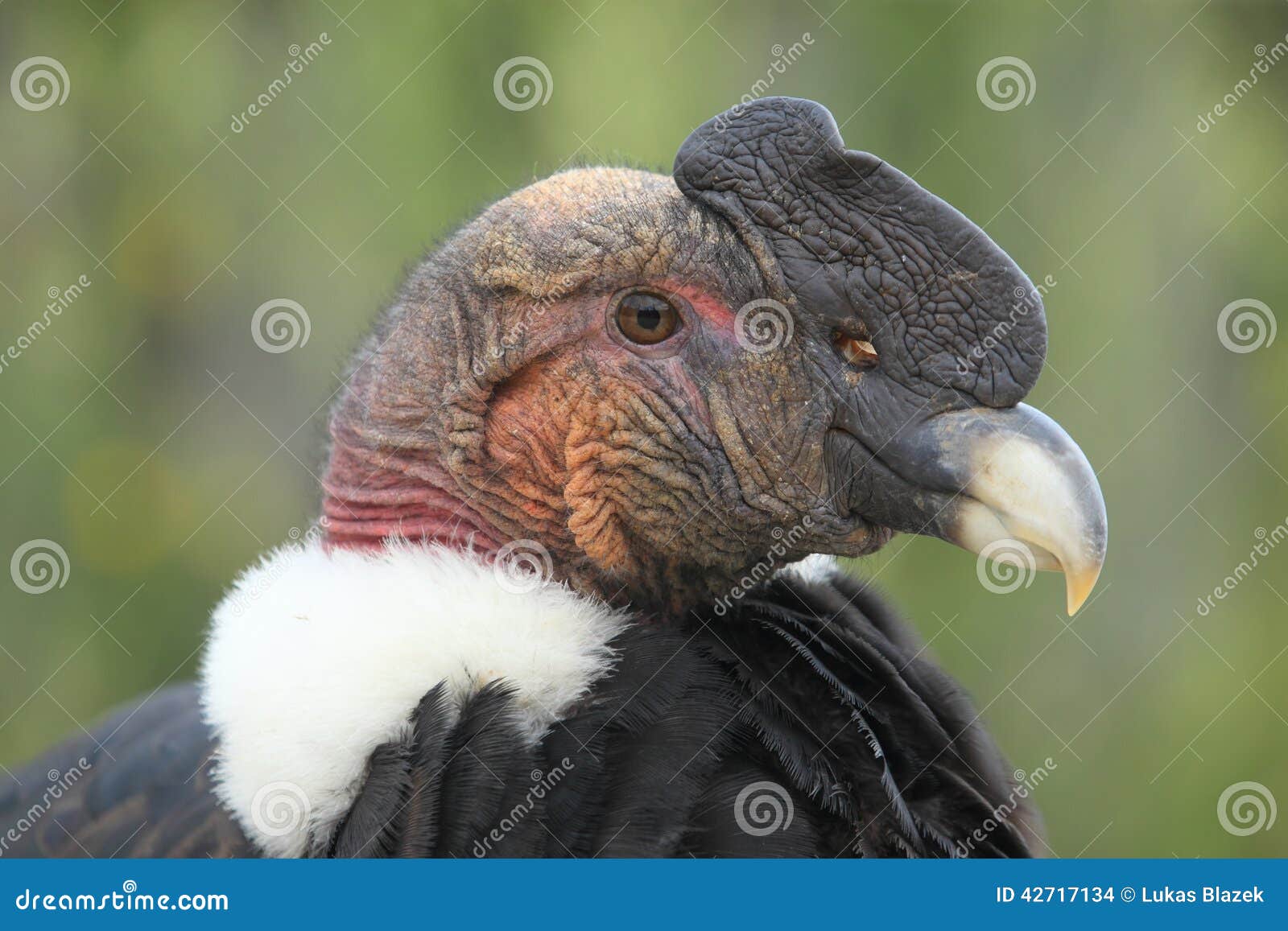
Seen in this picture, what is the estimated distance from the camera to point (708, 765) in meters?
2.77

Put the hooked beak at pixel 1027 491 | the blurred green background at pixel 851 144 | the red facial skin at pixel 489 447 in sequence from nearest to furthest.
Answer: the hooked beak at pixel 1027 491 → the red facial skin at pixel 489 447 → the blurred green background at pixel 851 144

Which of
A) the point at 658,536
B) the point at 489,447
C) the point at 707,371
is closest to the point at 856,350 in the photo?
the point at 707,371

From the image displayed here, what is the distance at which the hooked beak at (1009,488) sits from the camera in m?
2.61

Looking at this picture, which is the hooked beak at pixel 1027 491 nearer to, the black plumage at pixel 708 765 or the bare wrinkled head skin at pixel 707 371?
the bare wrinkled head skin at pixel 707 371

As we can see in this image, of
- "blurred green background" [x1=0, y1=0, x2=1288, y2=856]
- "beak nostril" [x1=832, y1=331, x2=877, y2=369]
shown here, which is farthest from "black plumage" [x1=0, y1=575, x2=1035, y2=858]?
"blurred green background" [x1=0, y1=0, x2=1288, y2=856]

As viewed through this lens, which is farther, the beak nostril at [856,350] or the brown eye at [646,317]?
the brown eye at [646,317]

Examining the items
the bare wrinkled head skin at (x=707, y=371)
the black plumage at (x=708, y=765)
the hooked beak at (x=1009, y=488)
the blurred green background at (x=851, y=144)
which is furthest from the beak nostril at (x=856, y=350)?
the blurred green background at (x=851, y=144)

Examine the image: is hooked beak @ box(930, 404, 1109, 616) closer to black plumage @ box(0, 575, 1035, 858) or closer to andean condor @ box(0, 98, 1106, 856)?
andean condor @ box(0, 98, 1106, 856)

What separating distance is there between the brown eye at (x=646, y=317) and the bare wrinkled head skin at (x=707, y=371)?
1 centimetres

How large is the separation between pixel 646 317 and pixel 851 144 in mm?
4139

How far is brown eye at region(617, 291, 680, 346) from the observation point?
9.80 feet

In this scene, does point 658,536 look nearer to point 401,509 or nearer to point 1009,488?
point 401,509

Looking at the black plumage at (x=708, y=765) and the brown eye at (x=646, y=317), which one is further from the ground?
the brown eye at (x=646, y=317)

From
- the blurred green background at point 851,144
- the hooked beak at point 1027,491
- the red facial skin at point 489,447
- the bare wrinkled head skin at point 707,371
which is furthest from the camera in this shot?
the blurred green background at point 851,144
